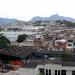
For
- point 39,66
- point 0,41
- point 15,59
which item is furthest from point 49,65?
point 0,41

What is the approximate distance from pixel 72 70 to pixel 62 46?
16.3 meters

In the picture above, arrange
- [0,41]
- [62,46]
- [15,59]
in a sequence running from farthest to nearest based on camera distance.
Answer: [62,46] < [0,41] < [15,59]

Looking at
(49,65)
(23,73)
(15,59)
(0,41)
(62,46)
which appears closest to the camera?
(49,65)

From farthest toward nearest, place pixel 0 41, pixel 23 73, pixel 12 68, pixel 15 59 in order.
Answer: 1. pixel 0 41
2. pixel 15 59
3. pixel 12 68
4. pixel 23 73

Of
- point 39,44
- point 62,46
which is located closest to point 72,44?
point 62,46

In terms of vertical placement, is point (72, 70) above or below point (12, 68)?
above

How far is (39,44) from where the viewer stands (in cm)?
2948

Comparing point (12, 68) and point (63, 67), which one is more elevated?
point (63, 67)

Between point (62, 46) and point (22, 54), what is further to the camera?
point (62, 46)

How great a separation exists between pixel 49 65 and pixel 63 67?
522mm

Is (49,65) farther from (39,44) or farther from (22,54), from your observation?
(39,44)

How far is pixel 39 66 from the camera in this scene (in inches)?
482

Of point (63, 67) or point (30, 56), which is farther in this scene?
point (30, 56)

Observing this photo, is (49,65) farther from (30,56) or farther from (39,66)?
(30,56)
